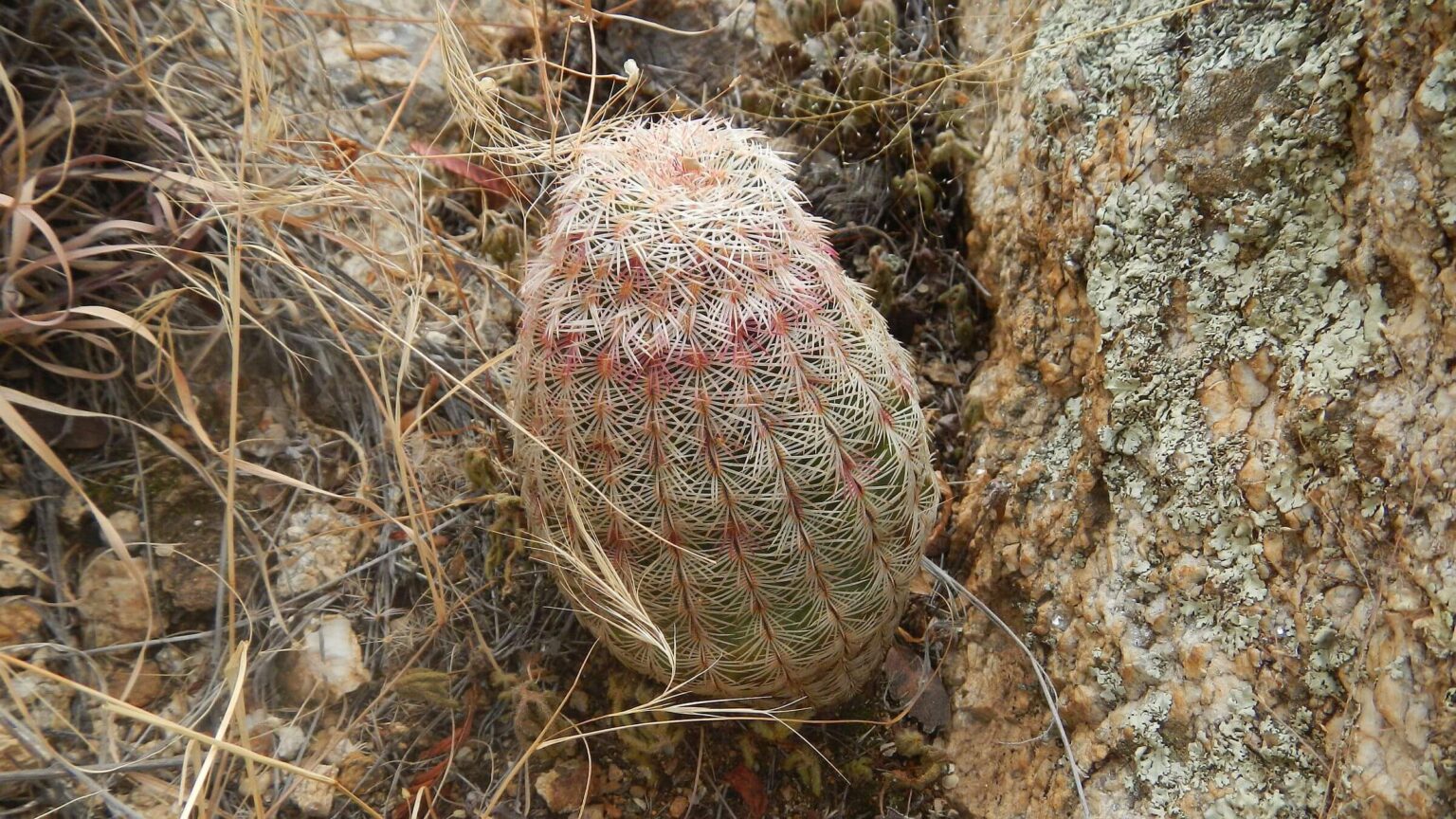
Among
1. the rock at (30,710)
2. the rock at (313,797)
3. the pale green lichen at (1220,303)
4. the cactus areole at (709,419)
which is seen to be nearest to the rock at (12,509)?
the rock at (30,710)

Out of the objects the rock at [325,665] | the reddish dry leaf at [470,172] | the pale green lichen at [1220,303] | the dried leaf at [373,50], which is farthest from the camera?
the dried leaf at [373,50]

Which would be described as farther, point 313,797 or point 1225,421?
point 313,797

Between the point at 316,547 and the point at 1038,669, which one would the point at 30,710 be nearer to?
the point at 316,547

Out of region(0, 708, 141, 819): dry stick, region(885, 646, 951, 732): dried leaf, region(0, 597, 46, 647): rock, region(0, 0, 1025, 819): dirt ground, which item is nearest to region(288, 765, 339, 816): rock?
region(0, 0, 1025, 819): dirt ground

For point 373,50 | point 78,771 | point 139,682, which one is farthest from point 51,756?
point 373,50

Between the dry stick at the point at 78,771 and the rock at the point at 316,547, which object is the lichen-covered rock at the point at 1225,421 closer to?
the rock at the point at 316,547

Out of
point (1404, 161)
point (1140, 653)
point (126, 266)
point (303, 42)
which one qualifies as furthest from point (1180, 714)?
point (303, 42)
